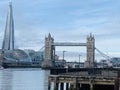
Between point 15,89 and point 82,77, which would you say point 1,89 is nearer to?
point 15,89

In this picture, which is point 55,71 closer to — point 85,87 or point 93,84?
point 85,87

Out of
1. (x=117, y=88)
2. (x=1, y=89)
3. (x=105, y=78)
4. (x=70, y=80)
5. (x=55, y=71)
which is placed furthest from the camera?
(x=1, y=89)

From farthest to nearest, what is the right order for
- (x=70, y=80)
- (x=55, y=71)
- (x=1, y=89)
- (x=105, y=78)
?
(x=1, y=89) < (x=55, y=71) < (x=70, y=80) < (x=105, y=78)

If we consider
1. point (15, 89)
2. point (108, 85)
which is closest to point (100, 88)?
point (108, 85)

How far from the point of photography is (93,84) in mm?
48344

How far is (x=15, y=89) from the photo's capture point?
265 ft

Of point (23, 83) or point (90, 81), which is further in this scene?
point (23, 83)

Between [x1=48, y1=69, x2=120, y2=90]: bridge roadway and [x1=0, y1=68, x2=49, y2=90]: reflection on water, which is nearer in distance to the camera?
[x1=48, y1=69, x2=120, y2=90]: bridge roadway

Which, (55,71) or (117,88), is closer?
(117,88)

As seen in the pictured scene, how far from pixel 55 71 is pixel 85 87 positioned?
7.66m

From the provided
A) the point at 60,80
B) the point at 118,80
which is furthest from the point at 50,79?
the point at 118,80

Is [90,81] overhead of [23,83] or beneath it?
overhead

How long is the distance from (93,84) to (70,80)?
3.63 metres

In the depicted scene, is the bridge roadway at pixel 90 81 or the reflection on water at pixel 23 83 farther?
the reflection on water at pixel 23 83
